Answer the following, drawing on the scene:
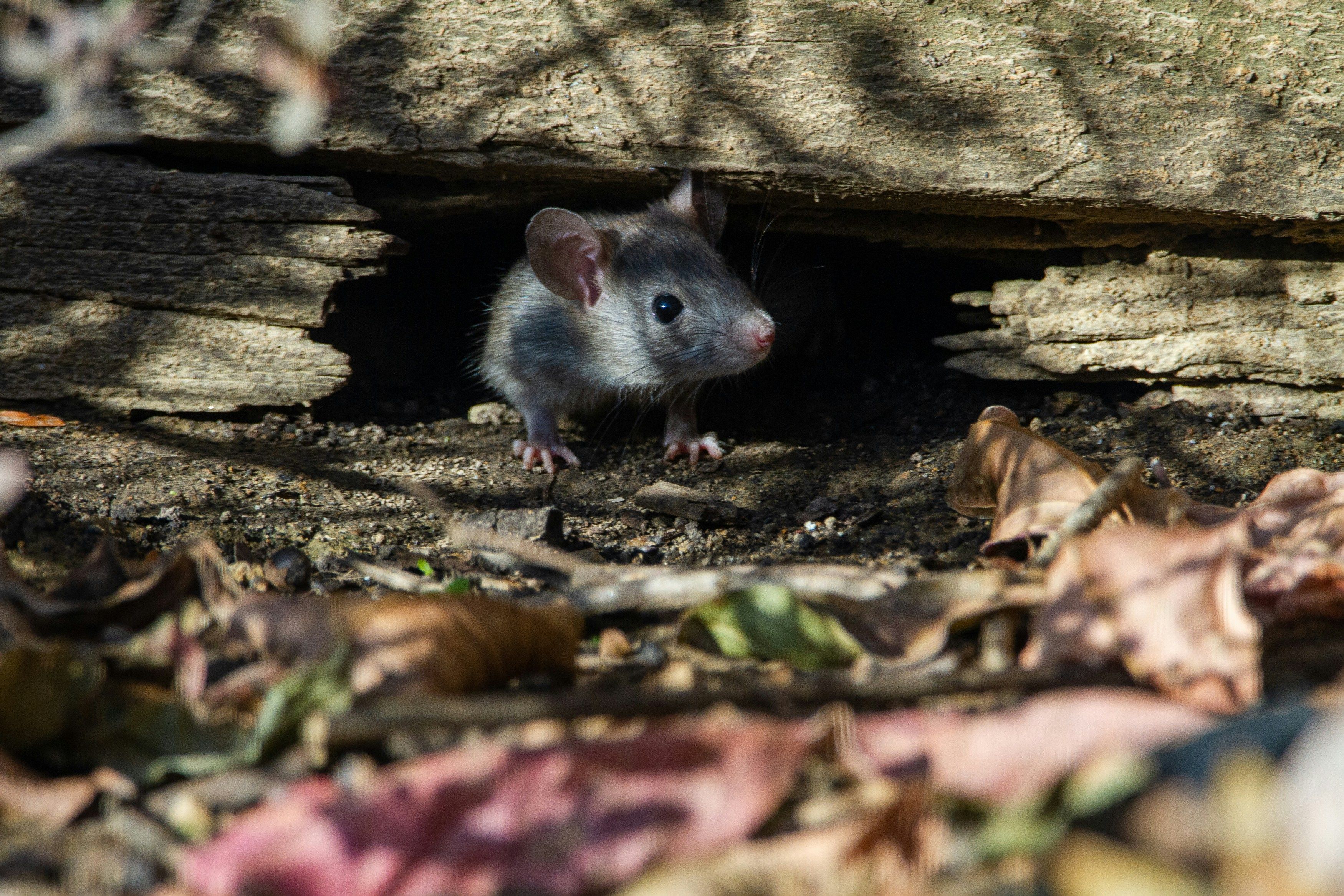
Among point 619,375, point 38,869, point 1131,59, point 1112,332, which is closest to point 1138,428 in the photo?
point 1112,332

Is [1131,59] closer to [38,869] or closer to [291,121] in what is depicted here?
[291,121]

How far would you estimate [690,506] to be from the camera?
422cm

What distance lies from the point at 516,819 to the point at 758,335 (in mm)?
3838

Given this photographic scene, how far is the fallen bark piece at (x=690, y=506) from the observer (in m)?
4.19

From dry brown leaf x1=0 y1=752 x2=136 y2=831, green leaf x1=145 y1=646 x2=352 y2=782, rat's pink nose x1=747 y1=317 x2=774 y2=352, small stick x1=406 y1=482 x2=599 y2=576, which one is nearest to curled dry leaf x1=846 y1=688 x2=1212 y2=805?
green leaf x1=145 y1=646 x2=352 y2=782

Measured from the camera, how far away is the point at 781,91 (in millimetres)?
4031

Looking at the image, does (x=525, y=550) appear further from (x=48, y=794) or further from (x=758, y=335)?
(x=758, y=335)

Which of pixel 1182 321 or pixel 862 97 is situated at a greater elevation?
pixel 862 97

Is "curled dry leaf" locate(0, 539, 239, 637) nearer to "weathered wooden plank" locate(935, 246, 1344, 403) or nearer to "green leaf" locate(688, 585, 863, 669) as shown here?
"green leaf" locate(688, 585, 863, 669)

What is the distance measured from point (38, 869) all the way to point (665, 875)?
3.31 feet

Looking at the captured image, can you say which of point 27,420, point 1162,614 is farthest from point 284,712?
point 27,420

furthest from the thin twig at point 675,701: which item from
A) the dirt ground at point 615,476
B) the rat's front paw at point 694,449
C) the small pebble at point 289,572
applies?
the rat's front paw at point 694,449

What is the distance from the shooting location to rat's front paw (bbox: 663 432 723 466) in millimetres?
5211

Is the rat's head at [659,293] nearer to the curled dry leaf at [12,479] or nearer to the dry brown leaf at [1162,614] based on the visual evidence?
the curled dry leaf at [12,479]
